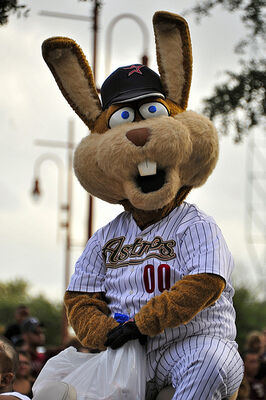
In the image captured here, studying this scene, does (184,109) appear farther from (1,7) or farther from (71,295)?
(1,7)

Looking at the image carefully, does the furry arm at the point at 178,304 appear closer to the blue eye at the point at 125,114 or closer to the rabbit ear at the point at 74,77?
the blue eye at the point at 125,114

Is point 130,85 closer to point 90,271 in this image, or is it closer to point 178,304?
point 90,271

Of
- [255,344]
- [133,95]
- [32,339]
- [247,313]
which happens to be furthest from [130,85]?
[247,313]

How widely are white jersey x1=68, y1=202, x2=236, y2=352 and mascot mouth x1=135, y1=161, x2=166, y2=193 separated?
8.7 inches

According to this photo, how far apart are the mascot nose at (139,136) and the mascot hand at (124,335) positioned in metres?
1.12

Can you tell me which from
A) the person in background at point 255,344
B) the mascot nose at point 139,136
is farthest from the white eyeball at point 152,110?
the person in background at point 255,344

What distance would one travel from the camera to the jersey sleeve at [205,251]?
4.69 meters

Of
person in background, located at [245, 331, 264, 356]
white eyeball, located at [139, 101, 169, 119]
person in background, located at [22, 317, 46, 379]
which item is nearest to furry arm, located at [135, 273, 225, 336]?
white eyeball, located at [139, 101, 169, 119]

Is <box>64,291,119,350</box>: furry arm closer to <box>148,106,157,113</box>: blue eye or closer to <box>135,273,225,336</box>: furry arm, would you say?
<box>135,273,225,336</box>: furry arm

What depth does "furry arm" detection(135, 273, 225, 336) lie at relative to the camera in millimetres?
4574

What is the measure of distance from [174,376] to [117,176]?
1323 mm

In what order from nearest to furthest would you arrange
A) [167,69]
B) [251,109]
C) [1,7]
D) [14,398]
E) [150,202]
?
1. [14,398]
2. [150,202]
3. [167,69]
4. [1,7]
5. [251,109]

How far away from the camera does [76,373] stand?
15.8ft

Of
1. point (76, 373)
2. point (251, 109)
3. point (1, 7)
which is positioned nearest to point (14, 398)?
point (76, 373)
